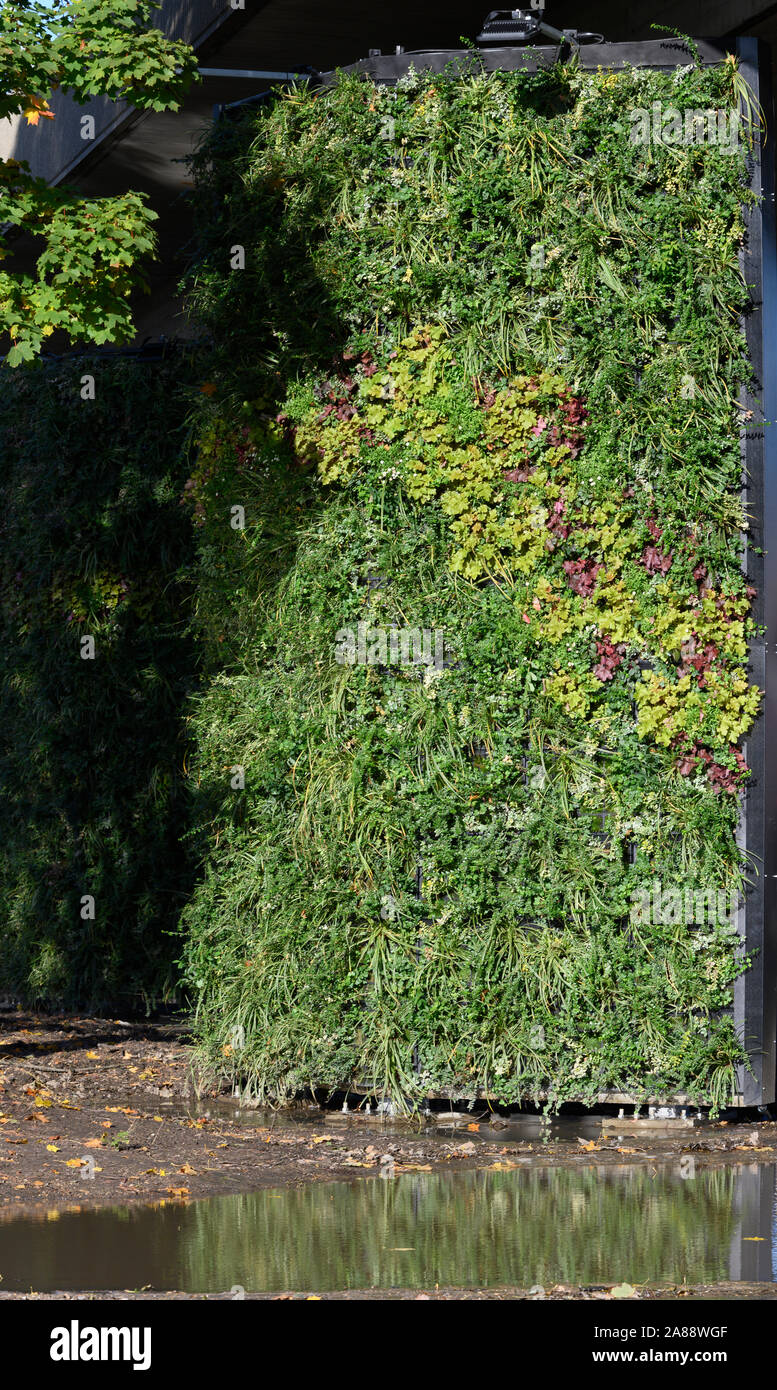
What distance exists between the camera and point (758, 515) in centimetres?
779

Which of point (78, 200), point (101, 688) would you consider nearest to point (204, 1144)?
point (101, 688)

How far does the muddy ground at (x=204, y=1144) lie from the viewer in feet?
21.7

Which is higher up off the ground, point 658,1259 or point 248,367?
point 248,367

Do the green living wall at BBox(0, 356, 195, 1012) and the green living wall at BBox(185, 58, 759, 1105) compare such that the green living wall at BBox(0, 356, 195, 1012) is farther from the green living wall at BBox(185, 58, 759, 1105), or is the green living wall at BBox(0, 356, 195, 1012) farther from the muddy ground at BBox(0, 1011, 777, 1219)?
the green living wall at BBox(185, 58, 759, 1105)

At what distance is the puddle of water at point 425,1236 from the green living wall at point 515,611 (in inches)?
41.9

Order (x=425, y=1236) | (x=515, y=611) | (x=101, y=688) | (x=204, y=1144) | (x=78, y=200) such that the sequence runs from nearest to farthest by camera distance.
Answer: (x=425, y=1236), (x=204, y=1144), (x=515, y=611), (x=78, y=200), (x=101, y=688)

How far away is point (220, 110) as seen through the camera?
8.62 meters

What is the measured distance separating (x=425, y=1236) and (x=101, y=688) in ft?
20.1

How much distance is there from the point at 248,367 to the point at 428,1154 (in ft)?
14.7

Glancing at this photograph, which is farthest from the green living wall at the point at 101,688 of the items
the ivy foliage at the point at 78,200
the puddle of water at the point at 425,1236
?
the puddle of water at the point at 425,1236

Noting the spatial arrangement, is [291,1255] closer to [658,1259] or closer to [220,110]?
[658,1259]

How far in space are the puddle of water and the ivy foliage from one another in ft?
14.5

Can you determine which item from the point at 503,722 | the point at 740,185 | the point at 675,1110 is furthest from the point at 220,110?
the point at 675,1110

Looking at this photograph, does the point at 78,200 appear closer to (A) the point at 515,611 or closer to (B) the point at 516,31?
(B) the point at 516,31
